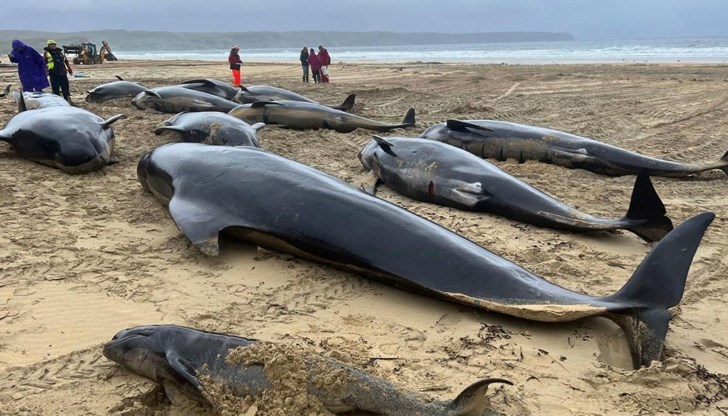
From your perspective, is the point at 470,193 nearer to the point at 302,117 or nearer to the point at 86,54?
the point at 302,117

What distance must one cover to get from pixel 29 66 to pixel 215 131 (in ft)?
30.4

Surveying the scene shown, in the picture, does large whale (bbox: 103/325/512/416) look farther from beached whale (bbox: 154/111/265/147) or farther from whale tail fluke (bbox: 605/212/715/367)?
beached whale (bbox: 154/111/265/147)

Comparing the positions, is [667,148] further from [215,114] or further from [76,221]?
[76,221]

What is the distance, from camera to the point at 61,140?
761cm

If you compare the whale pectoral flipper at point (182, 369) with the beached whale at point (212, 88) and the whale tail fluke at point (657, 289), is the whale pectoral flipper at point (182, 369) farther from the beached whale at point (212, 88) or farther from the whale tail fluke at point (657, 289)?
the beached whale at point (212, 88)

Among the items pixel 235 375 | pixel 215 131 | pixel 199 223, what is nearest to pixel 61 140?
pixel 215 131

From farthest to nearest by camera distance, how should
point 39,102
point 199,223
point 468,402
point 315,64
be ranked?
point 315,64 < point 39,102 < point 199,223 < point 468,402

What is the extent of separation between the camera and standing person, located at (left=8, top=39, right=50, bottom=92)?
568 inches

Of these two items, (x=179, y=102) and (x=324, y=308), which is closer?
(x=324, y=308)

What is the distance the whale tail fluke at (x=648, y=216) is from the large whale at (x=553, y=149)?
2986 millimetres

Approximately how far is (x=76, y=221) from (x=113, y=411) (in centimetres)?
335

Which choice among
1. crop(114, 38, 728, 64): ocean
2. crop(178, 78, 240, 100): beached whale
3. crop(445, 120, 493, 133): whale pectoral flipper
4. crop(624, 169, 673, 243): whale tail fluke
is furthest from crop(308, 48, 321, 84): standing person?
crop(114, 38, 728, 64): ocean

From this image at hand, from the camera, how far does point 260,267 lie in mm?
4750

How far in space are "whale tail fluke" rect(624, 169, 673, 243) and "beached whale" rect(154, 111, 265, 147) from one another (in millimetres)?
5560
